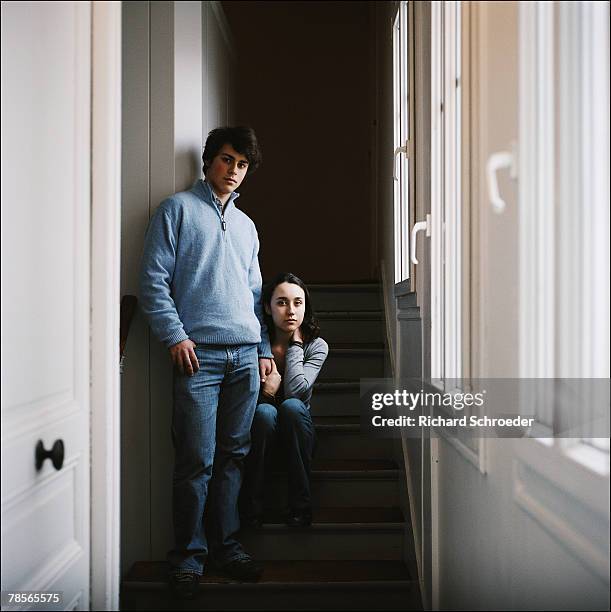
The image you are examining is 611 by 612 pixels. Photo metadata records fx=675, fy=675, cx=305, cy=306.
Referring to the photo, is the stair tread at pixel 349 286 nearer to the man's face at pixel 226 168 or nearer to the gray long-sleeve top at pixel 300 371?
the gray long-sleeve top at pixel 300 371

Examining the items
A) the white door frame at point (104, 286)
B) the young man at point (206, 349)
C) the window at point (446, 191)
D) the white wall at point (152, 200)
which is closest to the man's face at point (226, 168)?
the young man at point (206, 349)

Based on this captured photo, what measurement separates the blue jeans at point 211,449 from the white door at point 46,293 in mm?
816

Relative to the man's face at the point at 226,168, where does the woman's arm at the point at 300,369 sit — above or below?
below

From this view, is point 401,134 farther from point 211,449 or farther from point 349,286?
point 211,449

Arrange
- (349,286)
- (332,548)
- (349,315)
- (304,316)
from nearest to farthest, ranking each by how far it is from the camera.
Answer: (332,548)
(304,316)
(349,315)
(349,286)

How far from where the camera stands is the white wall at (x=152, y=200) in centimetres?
205

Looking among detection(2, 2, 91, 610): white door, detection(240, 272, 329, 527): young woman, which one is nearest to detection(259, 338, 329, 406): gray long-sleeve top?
detection(240, 272, 329, 527): young woman

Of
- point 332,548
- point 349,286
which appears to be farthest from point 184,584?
point 349,286

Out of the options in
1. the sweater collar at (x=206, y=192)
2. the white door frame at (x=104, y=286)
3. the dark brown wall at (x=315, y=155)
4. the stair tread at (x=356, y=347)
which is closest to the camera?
the white door frame at (x=104, y=286)

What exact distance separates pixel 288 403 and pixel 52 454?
4.05 ft

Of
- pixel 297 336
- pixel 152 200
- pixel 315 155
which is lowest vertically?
pixel 297 336

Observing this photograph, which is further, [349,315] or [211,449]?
[349,315]

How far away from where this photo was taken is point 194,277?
2.01 metres

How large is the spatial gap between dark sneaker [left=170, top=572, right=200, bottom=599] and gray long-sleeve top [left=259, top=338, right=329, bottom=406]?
23.2 inches
